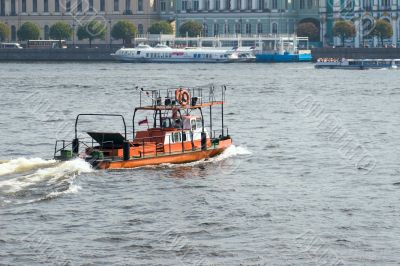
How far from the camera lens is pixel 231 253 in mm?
29359

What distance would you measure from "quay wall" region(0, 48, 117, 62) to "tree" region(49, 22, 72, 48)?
9.19 feet

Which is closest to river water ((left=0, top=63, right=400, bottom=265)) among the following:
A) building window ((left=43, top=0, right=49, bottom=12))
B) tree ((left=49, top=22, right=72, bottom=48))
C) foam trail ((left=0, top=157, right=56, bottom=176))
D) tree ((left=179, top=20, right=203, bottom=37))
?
foam trail ((left=0, top=157, right=56, bottom=176))

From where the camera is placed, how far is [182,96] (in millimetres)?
43500

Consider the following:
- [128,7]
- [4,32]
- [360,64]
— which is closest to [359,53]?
[360,64]

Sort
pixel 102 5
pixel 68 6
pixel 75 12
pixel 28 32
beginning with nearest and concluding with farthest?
pixel 28 32 < pixel 102 5 < pixel 75 12 < pixel 68 6

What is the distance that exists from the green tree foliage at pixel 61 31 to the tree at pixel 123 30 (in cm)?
455

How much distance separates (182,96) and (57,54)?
10478cm

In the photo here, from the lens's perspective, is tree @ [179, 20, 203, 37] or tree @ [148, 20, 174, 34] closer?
tree @ [179, 20, 203, 37]

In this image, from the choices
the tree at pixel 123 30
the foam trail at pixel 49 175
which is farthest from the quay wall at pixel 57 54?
the foam trail at pixel 49 175

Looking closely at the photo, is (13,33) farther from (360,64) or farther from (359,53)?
(360,64)

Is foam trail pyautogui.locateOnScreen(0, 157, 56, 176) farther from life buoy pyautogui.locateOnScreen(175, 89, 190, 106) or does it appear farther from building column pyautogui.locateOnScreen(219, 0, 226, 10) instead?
building column pyautogui.locateOnScreen(219, 0, 226, 10)

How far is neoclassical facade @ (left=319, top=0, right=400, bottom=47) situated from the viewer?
5723 inches

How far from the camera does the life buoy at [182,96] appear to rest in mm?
43422

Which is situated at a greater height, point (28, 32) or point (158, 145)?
point (28, 32)
